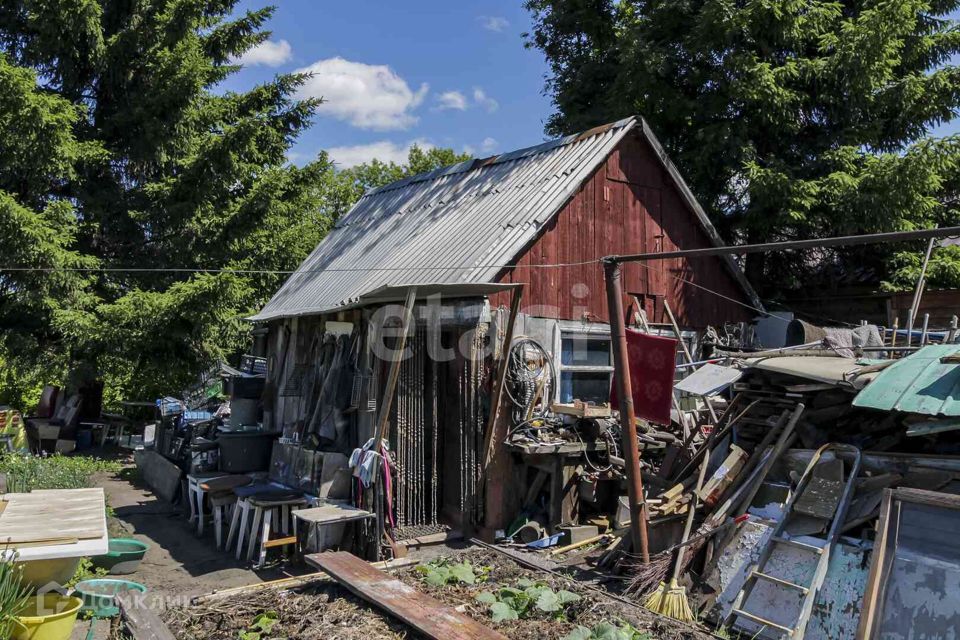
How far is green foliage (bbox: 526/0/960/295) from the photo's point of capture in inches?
546

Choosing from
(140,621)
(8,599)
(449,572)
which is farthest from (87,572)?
(449,572)

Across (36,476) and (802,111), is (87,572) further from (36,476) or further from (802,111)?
(802,111)

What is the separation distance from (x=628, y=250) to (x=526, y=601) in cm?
706

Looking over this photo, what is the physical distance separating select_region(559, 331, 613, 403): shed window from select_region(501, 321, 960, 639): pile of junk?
0.59 meters

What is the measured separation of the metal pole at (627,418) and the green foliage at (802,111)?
27.7ft

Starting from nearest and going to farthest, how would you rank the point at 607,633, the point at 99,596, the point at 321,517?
the point at 607,633 → the point at 99,596 → the point at 321,517

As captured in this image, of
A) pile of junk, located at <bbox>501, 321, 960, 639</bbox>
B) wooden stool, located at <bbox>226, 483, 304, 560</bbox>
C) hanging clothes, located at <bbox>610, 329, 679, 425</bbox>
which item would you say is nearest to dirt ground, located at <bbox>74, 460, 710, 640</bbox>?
pile of junk, located at <bbox>501, 321, 960, 639</bbox>

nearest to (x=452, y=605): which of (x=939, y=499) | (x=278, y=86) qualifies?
(x=939, y=499)

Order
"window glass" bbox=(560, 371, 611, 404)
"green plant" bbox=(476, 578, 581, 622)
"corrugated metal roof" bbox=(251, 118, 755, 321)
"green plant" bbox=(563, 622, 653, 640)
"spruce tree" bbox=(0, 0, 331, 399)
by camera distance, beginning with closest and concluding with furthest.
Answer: "green plant" bbox=(563, 622, 653, 640)
"green plant" bbox=(476, 578, 581, 622)
"corrugated metal roof" bbox=(251, 118, 755, 321)
"window glass" bbox=(560, 371, 611, 404)
"spruce tree" bbox=(0, 0, 331, 399)

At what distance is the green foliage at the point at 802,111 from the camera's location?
13.9 meters

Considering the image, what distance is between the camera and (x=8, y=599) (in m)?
4.83

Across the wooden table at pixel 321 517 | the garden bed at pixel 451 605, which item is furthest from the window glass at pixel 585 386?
the garden bed at pixel 451 605

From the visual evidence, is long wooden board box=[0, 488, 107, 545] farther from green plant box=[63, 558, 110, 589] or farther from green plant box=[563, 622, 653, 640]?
green plant box=[563, 622, 653, 640]

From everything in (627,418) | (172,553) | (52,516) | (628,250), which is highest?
(628,250)
